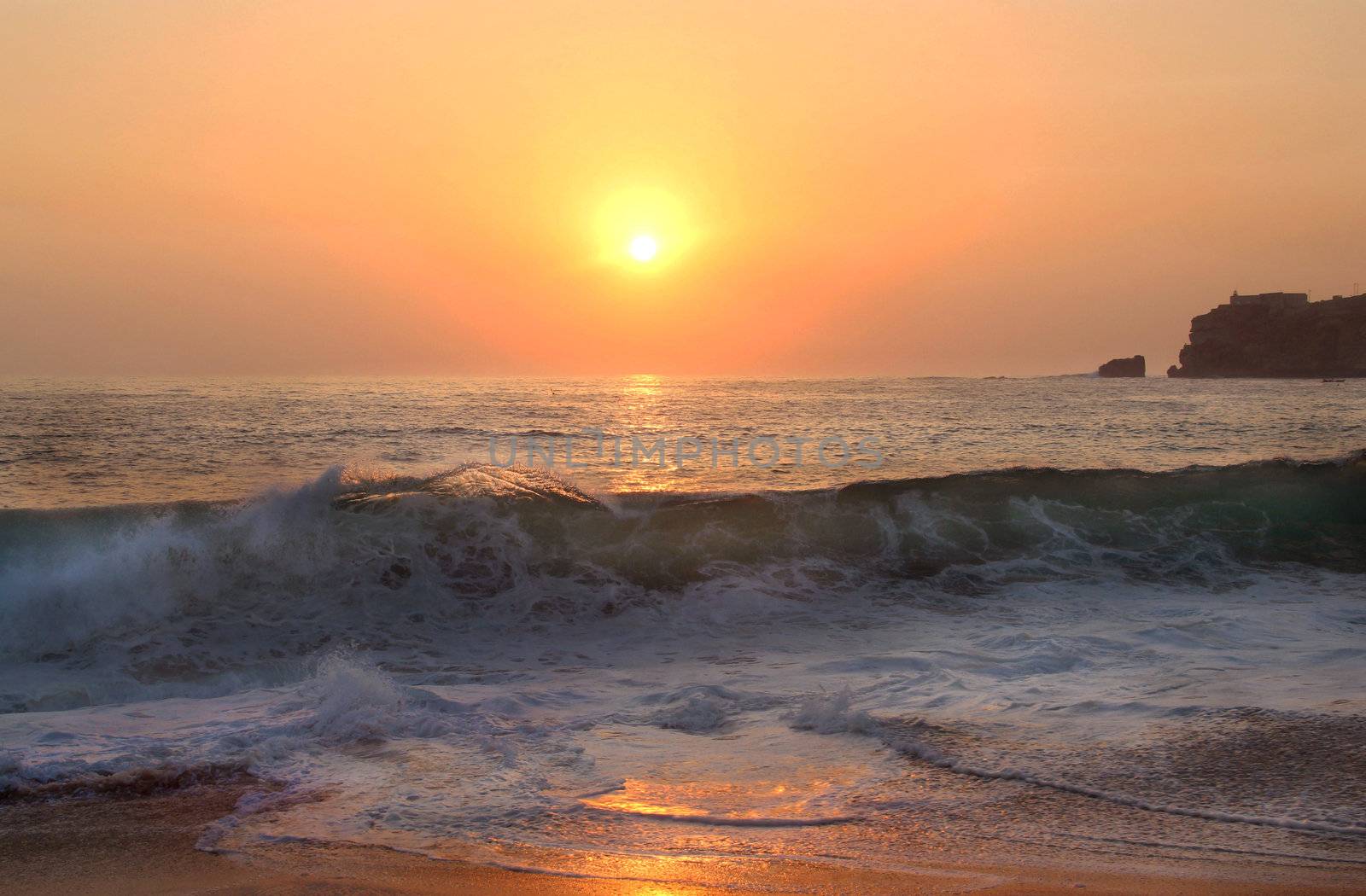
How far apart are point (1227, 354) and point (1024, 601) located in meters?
133

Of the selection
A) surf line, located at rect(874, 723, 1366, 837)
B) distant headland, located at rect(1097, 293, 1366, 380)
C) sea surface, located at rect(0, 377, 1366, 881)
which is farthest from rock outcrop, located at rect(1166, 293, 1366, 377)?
surf line, located at rect(874, 723, 1366, 837)

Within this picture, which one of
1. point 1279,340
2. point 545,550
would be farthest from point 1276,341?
point 545,550

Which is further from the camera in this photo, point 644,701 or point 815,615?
point 815,615

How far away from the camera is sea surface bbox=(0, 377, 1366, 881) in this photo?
4.70 m

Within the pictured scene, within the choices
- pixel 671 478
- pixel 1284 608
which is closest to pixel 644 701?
pixel 1284 608

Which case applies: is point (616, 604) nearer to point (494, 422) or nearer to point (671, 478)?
point (671, 478)

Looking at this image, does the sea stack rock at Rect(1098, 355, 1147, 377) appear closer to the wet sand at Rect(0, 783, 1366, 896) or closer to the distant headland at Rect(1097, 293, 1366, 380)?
the distant headland at Rect(1097, 293, 1366, 380)

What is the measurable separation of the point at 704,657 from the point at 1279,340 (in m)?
134

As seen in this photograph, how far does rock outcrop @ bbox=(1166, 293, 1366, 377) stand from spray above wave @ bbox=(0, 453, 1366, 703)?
116 m

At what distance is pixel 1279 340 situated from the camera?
119688 millimetres

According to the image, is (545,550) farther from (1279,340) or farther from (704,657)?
(1279,340)

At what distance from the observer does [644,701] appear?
288 inches

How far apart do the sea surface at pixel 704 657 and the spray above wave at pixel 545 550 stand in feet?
0.18

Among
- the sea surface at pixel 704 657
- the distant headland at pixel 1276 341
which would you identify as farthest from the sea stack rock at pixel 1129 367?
the sea surface at pixel 704 657
